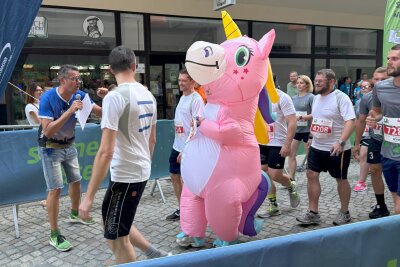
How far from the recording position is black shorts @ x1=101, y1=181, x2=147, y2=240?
2879 mm

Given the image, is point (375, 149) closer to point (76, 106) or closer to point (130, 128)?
point (130, 128)

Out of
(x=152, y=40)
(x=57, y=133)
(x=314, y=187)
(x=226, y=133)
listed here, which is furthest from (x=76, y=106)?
(x=152, y=40)

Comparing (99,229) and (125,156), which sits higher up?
(125,156)

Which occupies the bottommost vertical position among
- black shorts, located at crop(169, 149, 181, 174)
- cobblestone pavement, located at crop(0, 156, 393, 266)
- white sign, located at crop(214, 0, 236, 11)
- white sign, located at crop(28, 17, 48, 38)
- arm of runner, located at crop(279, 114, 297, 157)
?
cobblestone pavement, located at crop(0, 156, 393, 266)

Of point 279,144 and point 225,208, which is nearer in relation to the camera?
point 225,208

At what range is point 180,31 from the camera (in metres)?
10.4

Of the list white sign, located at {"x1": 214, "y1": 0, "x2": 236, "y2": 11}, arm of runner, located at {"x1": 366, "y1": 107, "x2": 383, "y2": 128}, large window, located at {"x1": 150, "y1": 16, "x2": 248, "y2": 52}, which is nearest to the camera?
arm of runner, located at {"x1": 366, "y1": 107, "x2": 383, "y2": 128}

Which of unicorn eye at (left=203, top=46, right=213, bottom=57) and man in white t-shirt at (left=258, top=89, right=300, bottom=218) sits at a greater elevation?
unicorn eye at (left=203, top=46, right=213, bottom=57)

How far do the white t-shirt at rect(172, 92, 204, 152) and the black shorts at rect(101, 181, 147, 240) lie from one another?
1.62 metres

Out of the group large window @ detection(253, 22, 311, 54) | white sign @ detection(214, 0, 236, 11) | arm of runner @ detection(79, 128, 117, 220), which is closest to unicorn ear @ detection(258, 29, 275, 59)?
arm of runner @ detection(79, 128, 117, 220)

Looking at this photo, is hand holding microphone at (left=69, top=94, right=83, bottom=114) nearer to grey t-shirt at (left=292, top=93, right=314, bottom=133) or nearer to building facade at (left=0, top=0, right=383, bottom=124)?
building facade at (left=0, top=0, right=383, bottom=124)

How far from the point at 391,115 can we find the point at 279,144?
149cm

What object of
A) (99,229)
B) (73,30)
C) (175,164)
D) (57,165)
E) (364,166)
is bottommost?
(99,229)

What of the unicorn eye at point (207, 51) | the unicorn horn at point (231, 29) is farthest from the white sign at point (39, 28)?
the unicorn eye at point (207, 51)
